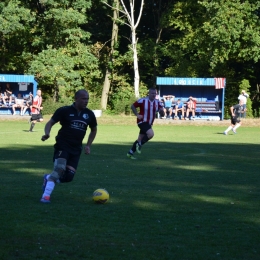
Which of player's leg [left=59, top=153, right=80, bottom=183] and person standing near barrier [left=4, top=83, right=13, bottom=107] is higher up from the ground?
person standing near barrier [left=4, top=83, right=13, bottom=107]

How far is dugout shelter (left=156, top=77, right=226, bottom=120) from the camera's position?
4247 cm

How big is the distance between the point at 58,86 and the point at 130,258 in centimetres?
4081

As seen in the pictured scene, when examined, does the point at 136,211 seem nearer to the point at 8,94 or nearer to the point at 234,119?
the point at 234,119

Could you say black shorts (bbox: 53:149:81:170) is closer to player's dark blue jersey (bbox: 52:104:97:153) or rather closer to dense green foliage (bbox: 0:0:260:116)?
player's dark blue jersey (bbox: 52:104:97:153)

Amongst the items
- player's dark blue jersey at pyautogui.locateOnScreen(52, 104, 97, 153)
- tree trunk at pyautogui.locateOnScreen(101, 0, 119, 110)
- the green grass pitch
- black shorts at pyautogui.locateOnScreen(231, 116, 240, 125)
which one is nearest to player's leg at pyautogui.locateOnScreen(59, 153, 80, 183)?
player's dark blue jersey at pyautogui.locateOnScreen(52, 104, 97, 153)

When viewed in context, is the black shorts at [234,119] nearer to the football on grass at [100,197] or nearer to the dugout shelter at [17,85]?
the dugout shelter at [17,85]

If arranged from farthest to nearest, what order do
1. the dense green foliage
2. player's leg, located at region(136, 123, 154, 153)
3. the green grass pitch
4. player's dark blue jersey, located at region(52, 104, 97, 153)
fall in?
the dense green foliage, player's leg, located at region(136, 123, 154, 153), player's dark blue jersey, located at region(52, 104, 97, 153), the green grass pitch

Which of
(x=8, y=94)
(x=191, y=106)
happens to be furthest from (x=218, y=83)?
(x=8, y=94)

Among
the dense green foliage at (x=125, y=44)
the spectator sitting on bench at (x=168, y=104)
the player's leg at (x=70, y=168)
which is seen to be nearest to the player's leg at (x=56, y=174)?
the player's leg at (x=70, y=168)

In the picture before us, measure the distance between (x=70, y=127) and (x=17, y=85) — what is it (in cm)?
3637

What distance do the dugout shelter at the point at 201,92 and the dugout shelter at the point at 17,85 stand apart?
27.7 feet

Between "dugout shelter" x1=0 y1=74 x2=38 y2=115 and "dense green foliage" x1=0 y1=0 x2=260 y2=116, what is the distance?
4.25ft

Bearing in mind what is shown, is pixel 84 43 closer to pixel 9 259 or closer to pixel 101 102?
pixel 101 102

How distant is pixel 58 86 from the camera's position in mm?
46719
